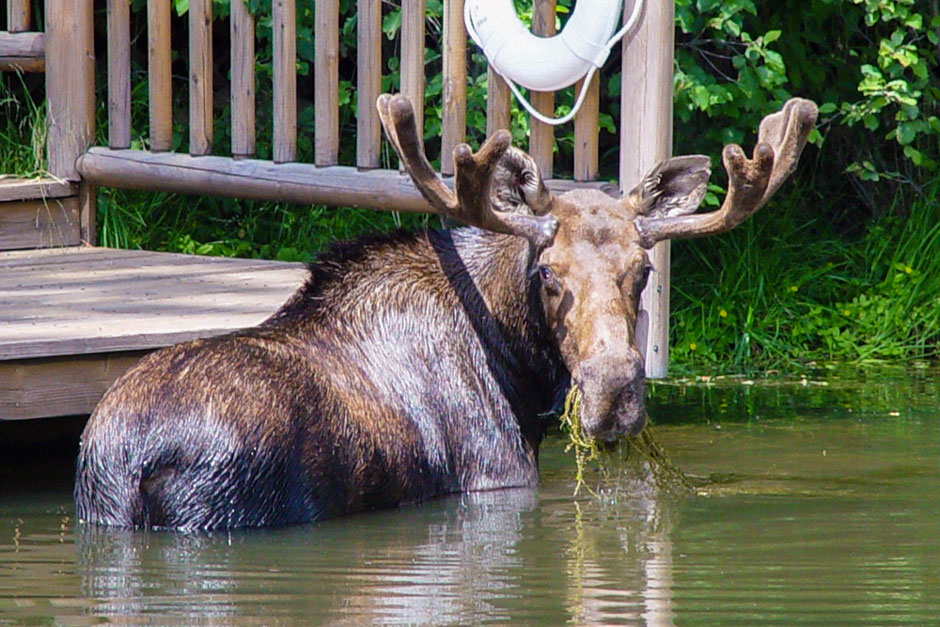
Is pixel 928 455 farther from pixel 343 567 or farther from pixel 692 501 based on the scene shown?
pixel 343 567

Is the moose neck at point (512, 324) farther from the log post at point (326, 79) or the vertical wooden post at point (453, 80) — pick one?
the log post at point (326, 79)

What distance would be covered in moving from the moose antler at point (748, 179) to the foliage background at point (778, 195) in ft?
6.73

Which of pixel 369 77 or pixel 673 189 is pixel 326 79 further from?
pixel 673 189

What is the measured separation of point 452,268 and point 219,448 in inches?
50.6

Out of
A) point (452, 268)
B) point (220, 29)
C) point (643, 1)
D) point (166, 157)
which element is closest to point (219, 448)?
point (452, 268)

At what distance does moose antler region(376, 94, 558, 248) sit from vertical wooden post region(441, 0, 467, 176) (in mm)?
1349

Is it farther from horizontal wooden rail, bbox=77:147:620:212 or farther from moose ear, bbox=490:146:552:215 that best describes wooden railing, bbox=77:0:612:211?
moose ear, bbox=490:146:552:215

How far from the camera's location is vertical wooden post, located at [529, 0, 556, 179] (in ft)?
22.1

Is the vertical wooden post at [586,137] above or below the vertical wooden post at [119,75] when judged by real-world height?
below

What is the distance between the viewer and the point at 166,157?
308 inches

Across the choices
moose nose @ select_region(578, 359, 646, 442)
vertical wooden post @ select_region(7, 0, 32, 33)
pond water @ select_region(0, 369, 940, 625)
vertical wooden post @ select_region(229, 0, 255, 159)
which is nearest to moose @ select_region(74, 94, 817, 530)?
moose nose @ select_region(578, 359, 646, 442)

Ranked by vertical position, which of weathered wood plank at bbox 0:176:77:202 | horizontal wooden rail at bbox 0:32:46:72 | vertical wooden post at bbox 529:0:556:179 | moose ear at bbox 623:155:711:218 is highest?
horizontal wooden rail at bbox 0:32:46:72

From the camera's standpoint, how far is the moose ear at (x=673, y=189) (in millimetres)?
5645

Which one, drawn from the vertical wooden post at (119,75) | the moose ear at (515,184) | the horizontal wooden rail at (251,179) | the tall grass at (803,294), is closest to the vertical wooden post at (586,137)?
the horizontal wooden rail at (251,179)
